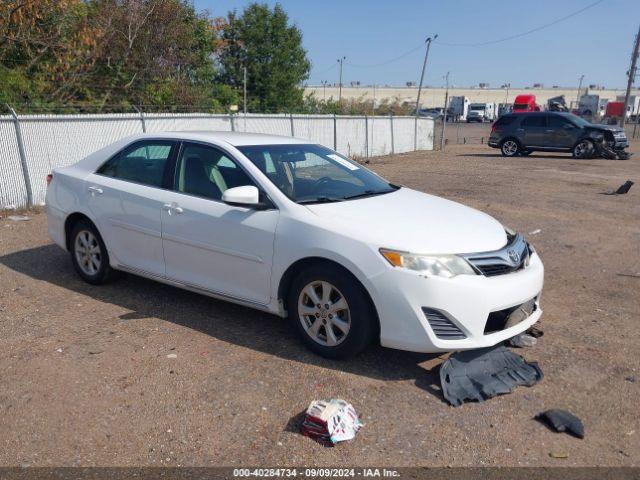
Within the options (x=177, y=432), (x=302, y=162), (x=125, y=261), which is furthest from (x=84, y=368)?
(x=302, y=162)

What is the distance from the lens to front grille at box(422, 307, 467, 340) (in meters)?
3.76

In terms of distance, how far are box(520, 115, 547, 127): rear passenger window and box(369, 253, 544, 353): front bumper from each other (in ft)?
66.2

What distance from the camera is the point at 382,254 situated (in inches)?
150

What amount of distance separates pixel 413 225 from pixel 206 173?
1.84m

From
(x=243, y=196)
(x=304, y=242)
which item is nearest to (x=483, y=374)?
(x=304, y=242)

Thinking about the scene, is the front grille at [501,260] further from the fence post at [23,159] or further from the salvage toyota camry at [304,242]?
the fence post at [23,159]

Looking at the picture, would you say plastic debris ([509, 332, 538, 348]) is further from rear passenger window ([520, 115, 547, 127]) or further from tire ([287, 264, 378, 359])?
rear passenger window ([520, 115, 547, 127])

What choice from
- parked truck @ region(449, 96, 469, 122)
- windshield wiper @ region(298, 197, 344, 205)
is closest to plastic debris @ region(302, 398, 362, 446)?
windshield wiper @ region(298, 197, 344, 205)

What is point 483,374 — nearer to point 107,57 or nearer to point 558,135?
point 107,57

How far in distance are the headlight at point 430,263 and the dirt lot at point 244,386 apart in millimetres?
770

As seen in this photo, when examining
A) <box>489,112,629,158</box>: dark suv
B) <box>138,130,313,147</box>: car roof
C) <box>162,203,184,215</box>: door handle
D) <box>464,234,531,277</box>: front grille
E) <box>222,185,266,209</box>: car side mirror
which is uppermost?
<box>138,130,313,147</box>: car roof

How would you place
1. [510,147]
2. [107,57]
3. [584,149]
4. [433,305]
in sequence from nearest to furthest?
[433,305] → [107,57] → [584,149] → [510,147]

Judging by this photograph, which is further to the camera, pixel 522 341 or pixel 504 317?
pixel 522 341

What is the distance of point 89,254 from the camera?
5.73m
